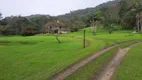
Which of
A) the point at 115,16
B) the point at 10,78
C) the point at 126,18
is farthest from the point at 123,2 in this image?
the point at 10,78

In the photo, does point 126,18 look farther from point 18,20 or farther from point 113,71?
point 113,71

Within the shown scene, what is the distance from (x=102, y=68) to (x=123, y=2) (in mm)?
119402

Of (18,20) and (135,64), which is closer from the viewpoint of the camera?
(135,64)

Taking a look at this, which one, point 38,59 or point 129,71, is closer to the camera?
point 129,71

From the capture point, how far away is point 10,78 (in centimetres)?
2155

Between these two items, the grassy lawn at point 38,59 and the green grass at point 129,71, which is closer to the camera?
the green grass at point 129,71

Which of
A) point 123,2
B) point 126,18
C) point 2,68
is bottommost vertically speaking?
point 2,68

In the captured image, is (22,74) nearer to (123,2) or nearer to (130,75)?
(130,75)

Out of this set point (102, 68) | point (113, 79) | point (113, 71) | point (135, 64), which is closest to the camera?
point (113, 79)

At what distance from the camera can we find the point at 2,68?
2709 centimetres

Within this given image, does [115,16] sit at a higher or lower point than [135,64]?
higher

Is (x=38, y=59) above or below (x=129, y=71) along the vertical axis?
below

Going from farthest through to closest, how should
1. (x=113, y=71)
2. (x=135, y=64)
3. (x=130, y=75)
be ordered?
(x=135, y=64) → (x=113, y=71) → (x=130, y=75)

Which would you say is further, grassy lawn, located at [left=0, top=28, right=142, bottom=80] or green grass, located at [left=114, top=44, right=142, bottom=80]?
grassy lawn, located at [left=0, top=28, right=142, bottom=80]
